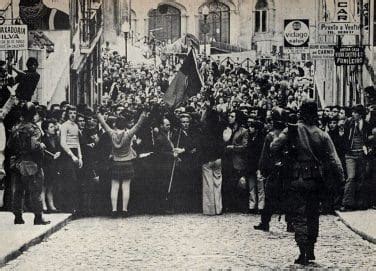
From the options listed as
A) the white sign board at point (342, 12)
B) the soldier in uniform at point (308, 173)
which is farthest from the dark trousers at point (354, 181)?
the soldier in uniform at point (308, 173)

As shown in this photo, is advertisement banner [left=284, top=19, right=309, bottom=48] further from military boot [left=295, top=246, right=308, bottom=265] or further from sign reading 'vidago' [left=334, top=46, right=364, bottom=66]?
military boot [left=295, top=246, right=308, bottom=265]

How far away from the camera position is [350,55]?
10406 mm

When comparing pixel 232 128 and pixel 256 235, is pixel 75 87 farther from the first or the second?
pixel 256 235

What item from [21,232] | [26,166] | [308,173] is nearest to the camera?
[308,173]

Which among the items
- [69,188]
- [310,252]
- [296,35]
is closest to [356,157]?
[296,35]

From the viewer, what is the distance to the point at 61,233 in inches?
399

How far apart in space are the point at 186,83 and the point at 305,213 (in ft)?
9.68

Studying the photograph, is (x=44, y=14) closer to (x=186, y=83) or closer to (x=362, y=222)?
(x=186, y=83)

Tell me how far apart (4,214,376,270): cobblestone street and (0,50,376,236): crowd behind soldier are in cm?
36

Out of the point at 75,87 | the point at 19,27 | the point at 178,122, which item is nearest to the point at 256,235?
the point at 178,122

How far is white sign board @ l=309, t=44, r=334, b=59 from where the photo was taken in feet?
34.1

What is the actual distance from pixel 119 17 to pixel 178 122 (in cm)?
152

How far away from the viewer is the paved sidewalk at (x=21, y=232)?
888cm

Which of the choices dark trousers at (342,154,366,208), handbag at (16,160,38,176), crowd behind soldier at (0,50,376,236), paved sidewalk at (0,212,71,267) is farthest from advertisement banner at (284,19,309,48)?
paved sidewalk at (0,212,71,267)
